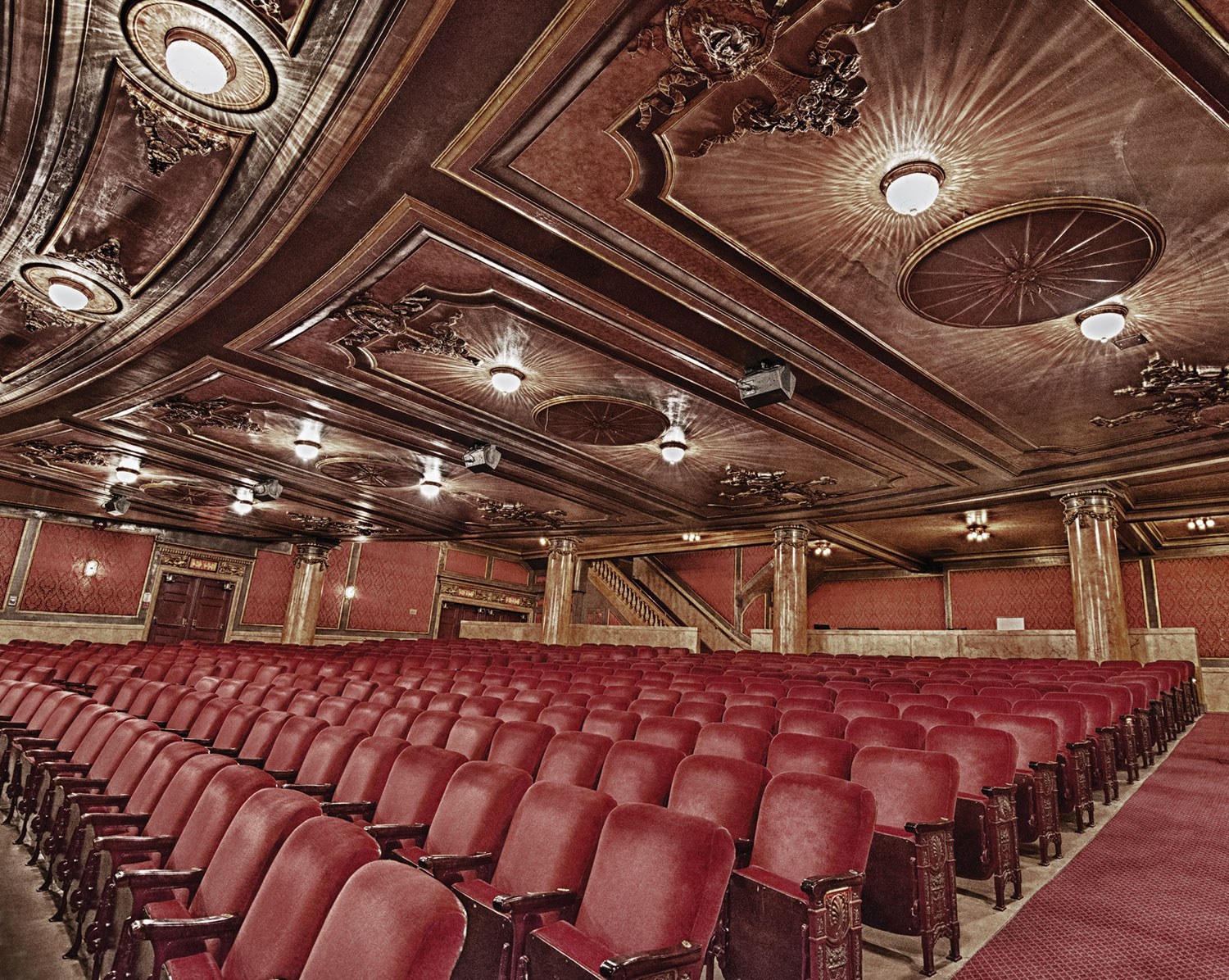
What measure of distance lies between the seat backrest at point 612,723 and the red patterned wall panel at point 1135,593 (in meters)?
12.1

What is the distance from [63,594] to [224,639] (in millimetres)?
2856

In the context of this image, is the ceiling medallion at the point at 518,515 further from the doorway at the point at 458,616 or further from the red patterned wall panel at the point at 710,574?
the doorway at the point at 458,616

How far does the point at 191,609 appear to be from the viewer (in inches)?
525

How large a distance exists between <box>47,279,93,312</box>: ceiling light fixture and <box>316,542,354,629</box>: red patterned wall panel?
1055cm

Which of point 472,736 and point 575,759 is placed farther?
point 472,736

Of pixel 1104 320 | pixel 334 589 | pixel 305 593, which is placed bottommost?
pixel 305 593

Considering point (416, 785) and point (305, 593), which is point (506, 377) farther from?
point (305, 593)

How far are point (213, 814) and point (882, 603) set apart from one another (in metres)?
14.7

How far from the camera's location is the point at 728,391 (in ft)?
18.6

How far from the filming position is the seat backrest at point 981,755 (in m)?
2.69

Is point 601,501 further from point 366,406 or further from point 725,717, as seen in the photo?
point 725,717

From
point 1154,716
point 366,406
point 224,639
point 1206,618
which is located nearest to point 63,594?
point 224,639

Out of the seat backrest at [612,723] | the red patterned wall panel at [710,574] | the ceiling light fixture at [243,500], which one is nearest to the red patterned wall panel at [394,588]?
the ceiling light fixture at [243,500]

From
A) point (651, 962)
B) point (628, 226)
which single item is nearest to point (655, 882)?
point (651, 962)
